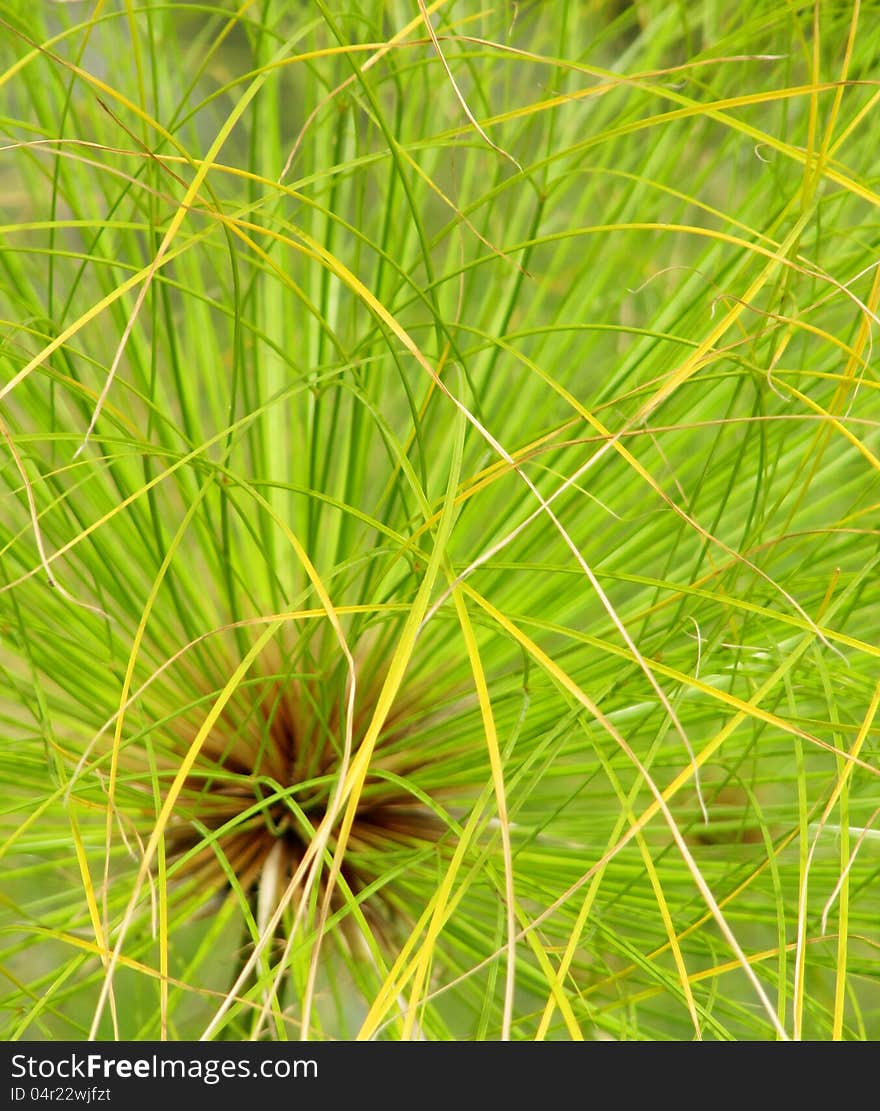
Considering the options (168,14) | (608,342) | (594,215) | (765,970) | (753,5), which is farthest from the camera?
(608,342)

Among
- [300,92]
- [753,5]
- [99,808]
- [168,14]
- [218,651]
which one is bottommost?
[99,808]

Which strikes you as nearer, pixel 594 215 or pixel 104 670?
pixel 104 670

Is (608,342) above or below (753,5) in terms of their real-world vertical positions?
above

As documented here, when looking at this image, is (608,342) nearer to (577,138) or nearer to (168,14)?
(577,138)

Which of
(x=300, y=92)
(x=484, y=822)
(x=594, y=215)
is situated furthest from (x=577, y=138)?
(x=484, y=822)
